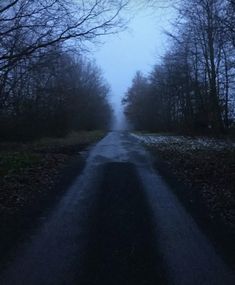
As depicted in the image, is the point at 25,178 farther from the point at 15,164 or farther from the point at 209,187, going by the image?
the point at 209,187

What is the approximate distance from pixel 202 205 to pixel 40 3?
Answer: 41.6ft

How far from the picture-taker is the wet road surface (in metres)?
5.87

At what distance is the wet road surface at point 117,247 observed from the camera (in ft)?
19.2

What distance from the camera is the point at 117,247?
7125 mm

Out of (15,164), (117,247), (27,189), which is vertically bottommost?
(117,247)

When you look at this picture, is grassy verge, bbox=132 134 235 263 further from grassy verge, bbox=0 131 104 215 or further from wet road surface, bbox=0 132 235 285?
grassy verge, bbox=0 131 104 215

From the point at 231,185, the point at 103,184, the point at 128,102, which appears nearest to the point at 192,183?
the point at 231,185

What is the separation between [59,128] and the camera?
4506 centimetres

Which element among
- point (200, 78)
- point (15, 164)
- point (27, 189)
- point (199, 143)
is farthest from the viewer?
point (200, 78)

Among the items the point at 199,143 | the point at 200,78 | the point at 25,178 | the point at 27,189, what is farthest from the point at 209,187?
the point at 200,78

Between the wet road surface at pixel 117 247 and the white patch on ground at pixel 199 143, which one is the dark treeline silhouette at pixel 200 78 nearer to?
the white patch on ground at pixel 199 143

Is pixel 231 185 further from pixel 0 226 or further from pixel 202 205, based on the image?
pixel 0 226

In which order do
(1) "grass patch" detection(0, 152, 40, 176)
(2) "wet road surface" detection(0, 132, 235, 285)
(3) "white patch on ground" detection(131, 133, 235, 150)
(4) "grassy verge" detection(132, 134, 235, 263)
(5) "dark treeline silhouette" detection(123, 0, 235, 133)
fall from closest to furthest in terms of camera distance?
(2) "wet road surface" detection(0, 132, 235, 285)
(4) "grassy verge" detection(132, 134, 235, 263)
(1) "grass patch" detection(0, 152, 40, 176)
(3) "white patch on ground" detection(131, 133, 235, 150)
(5) "dark treeline silhouette" detection(123, 0, 235, 133)

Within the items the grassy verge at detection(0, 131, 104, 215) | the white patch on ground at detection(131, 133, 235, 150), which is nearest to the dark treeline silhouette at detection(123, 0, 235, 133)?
the white patch on ground at detection(131, 133, 235, 150)
